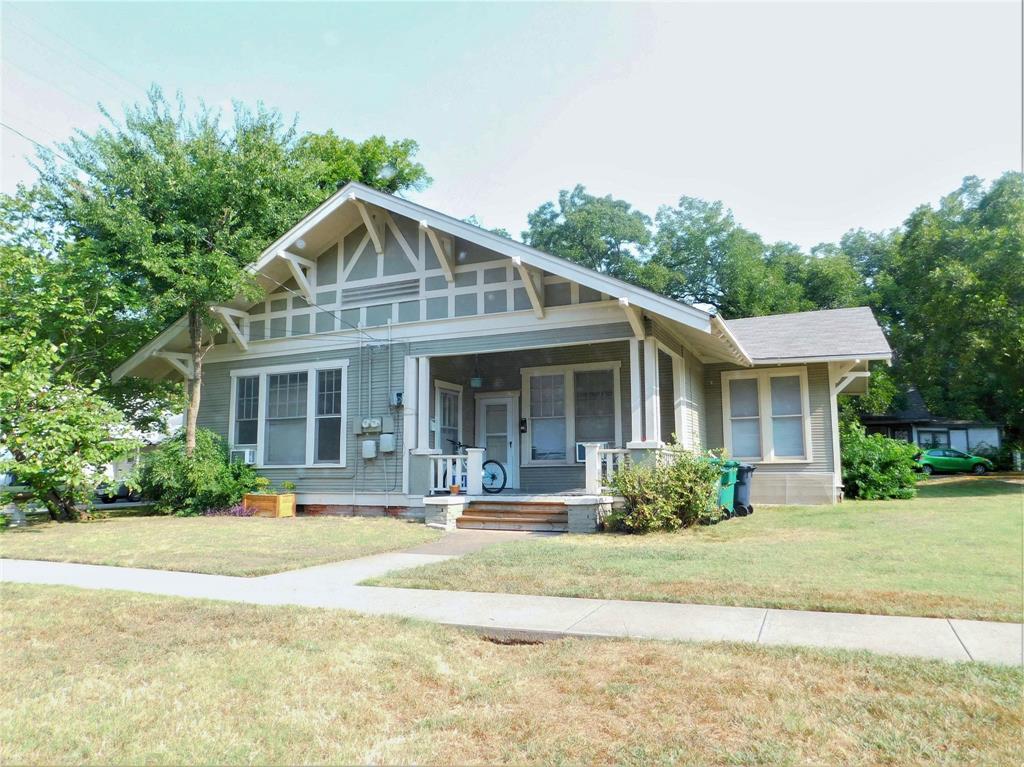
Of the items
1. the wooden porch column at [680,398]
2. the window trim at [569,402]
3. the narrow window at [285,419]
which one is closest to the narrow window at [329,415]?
the narrow window at [285,419]

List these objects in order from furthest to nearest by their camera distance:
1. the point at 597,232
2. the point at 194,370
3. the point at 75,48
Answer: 1. the point at 597,232
2. the point at 194,370
3. the point at 75,48

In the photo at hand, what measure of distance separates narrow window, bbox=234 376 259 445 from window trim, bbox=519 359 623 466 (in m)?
5.77

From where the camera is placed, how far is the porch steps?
454 inches

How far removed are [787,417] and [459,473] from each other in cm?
705

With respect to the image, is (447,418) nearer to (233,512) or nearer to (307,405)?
(307,405)

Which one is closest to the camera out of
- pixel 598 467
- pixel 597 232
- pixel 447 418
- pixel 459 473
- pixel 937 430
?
pixel 598 467

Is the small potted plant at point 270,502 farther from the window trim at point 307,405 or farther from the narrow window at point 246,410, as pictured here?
the narrow window at point 246,410

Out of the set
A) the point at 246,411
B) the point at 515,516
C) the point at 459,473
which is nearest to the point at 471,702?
the point at 515,516

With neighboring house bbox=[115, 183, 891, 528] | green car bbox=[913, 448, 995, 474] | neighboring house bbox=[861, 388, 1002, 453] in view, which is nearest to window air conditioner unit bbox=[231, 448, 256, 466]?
neighboring house bbox=[115, 183, 891, 528]

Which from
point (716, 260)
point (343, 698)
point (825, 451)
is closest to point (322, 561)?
point (343, 698)

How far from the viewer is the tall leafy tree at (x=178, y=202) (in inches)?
548

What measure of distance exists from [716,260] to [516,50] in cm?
2647

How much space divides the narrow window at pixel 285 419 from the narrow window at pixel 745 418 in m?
9.15

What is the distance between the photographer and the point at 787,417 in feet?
49.1
